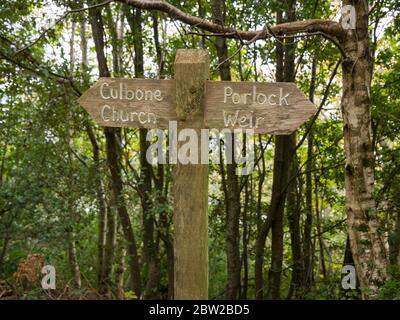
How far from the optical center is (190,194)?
265 centimetres

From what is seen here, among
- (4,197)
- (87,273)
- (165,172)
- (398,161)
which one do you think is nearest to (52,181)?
(4,197)

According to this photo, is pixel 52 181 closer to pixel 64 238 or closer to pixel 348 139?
pixel 64 238

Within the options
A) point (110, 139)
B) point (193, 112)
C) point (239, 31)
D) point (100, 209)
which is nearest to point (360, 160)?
point (239, 31)

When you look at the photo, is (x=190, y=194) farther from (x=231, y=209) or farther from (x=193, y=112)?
(x=231, y=209)

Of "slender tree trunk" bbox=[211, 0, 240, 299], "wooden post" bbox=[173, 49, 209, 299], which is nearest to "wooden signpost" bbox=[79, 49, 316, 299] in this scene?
"wooden post" bbox=[173, 49, 209, 299]

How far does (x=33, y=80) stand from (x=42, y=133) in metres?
0.83

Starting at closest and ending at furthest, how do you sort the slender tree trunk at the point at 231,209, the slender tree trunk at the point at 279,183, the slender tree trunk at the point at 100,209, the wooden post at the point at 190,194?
the wooden post at the point at 190,194 < the slender tree trunk at the point at 231,209 < the slender tree trunk at the point at 279,183 < the slender tree trunk at the point at 100,209

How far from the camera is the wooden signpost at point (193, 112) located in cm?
264

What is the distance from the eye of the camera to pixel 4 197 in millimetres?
5805

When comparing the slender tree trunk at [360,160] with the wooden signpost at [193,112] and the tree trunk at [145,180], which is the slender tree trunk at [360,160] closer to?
the wooden signpost at [193,112]

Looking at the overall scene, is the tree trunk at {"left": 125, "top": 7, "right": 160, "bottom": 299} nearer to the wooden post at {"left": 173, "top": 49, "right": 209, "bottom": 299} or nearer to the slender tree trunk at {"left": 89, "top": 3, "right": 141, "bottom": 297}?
the slender tree trunk at {"left": 89, "top": 3, "right": 141, "bottom": 297}

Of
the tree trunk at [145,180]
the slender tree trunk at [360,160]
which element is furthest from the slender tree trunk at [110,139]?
the slender tree trunk at [360,160]

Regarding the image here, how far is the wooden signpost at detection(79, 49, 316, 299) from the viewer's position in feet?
8.66

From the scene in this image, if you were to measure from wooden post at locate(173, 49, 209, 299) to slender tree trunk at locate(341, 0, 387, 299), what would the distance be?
168 cm
